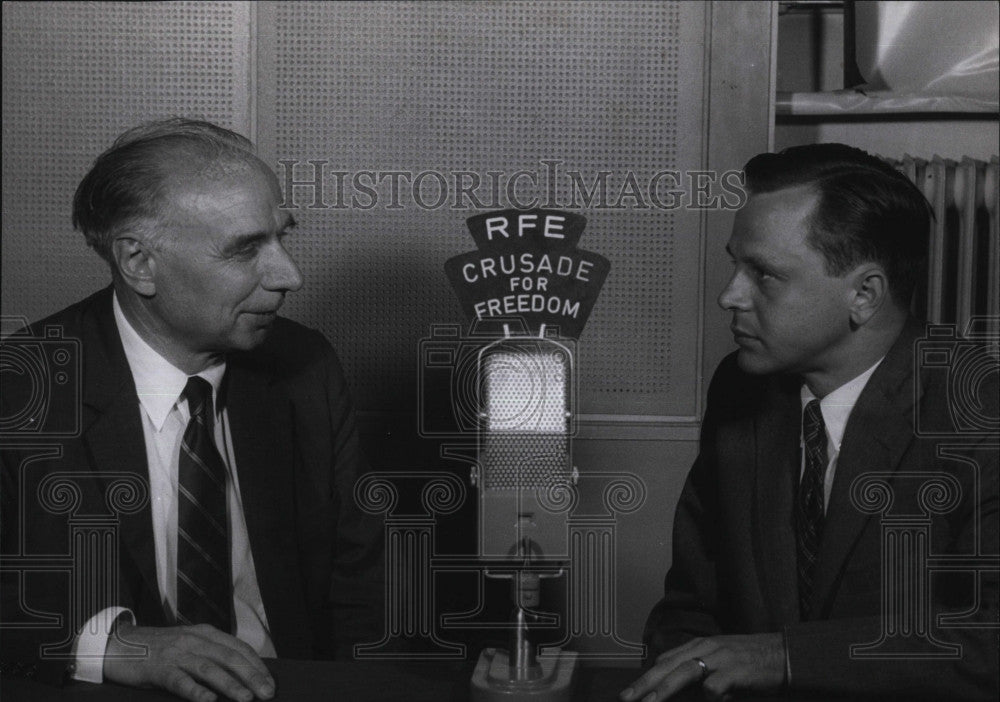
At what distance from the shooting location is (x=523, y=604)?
1685 millimetres

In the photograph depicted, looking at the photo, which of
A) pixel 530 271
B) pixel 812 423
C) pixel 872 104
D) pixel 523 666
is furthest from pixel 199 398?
pixel 872 104

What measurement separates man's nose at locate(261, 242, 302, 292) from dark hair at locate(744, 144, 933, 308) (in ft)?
3.10

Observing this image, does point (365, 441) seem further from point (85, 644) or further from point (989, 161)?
point (989, 161)

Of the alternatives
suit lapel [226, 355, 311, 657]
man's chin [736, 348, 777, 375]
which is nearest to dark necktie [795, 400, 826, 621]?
man's chin [736, 348, 777, 375]

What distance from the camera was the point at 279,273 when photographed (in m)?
2.33

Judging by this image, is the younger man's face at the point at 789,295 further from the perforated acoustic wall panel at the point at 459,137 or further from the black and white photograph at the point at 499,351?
the perforated acoustic wall panel at the point at 459,137

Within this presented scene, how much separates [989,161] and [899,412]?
220 cm

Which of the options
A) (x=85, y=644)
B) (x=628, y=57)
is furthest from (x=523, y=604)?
(x=628, y=57)

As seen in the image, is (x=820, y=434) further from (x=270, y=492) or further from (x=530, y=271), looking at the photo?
(x=530, y=271)

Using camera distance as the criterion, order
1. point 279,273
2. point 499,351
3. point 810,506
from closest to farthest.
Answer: point 499,351 < point 810,506 < point 279,273

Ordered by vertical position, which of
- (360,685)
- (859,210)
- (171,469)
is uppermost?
(859,210)

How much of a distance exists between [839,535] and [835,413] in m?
0.25

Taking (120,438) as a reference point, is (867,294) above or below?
above

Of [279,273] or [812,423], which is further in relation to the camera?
[279,273]
